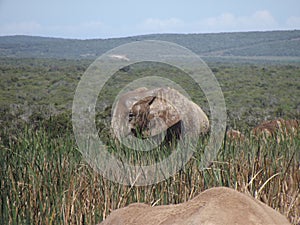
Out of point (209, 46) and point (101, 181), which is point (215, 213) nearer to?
point (101, 181)

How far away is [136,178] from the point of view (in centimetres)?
380

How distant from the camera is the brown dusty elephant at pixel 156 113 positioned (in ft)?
24.5

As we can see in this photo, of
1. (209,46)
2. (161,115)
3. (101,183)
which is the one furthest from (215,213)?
(209,46)

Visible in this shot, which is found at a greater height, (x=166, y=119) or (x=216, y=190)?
(x=216, y=190)

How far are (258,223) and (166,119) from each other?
5.71 metres

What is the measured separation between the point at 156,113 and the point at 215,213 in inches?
228

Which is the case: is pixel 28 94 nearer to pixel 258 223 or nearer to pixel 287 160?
pixel 287 160

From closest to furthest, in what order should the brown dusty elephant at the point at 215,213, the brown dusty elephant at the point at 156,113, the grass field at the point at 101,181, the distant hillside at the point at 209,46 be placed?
the brown dusty elephant at the point at 215,213
the grass field at the point at 101,181
the brown dusty elephant at the point at 156,113
the distant hillside at the point at 209,46

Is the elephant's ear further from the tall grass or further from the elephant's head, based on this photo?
the tall grass

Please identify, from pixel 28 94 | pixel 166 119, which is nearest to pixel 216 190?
pixel 166 119

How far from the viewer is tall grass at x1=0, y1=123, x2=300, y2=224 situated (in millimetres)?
3660

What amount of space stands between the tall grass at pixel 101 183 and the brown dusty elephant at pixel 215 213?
1412 millimetres

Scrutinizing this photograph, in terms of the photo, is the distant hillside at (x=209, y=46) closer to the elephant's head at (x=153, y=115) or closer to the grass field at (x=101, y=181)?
the elephant's head at (x=153, y=115)

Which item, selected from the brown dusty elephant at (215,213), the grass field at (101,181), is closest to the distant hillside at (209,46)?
the grass field at (101,181)
